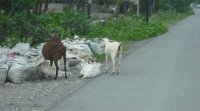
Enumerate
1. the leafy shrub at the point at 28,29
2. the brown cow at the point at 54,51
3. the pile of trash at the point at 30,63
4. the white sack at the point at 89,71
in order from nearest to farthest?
the pile of trash at the point at 30,63, the brown cow at the point at 54,51, the white sack at the point at 89,71, the leafy shrub at the point at 28,29

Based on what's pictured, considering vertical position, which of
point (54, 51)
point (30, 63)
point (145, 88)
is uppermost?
point (54, 51)

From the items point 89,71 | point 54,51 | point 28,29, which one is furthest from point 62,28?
point 54,51

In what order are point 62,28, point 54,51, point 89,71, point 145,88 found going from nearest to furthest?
point 145,88 < point 54,51 < point 89,71 < point 62,28

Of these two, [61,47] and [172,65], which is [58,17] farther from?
[61,47]

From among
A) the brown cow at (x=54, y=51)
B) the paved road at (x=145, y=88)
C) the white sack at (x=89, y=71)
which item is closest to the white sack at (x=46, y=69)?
the brown cow at (x=54, y=51)

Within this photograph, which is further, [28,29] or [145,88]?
[28,29]

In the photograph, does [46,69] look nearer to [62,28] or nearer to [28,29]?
[28,29]

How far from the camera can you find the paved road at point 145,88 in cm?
995

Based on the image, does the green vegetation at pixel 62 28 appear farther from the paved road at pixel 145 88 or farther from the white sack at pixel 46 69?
the white sack at pixel 46 69

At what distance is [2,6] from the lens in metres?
22.5

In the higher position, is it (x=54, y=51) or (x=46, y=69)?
(x=54, y=51)

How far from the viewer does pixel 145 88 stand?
38.9 ft

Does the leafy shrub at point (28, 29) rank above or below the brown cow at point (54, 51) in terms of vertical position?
below

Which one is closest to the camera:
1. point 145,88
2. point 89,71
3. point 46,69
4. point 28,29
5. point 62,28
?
point 145,88
